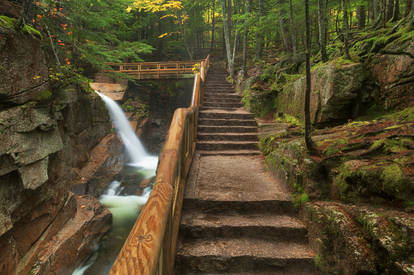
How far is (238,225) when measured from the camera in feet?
7.93

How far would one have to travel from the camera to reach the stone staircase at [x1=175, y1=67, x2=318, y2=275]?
2.08m

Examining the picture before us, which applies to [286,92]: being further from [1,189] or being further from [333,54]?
[1,189]

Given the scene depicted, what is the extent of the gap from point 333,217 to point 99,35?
9.80 m

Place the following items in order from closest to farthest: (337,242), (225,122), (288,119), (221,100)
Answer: (337,242)
(288,119)
(225,122)
(221,100)

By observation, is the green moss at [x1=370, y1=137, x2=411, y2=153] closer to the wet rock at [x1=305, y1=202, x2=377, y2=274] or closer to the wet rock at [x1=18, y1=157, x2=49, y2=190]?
the wet rock at [x1=305, y1=202, x2=377, y2=274]

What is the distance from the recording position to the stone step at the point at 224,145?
196 inches

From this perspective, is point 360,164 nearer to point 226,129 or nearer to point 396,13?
point 226,129

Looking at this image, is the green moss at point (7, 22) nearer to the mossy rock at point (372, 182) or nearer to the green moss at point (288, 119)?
the mossy rock at point (372, 182)

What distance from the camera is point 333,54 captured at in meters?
5.41

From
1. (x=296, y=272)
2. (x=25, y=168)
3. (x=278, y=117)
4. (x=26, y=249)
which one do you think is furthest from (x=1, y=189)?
(x=278, y=117)

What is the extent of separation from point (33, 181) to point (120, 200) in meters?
3.91

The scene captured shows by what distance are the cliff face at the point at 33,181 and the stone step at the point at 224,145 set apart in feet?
12.2

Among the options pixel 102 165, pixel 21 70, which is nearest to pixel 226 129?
pixel 21 70

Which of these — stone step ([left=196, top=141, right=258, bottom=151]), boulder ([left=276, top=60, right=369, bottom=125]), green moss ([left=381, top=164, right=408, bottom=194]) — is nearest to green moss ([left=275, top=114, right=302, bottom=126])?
boulder ([left=276, top=60, right=369, bottom=125])
